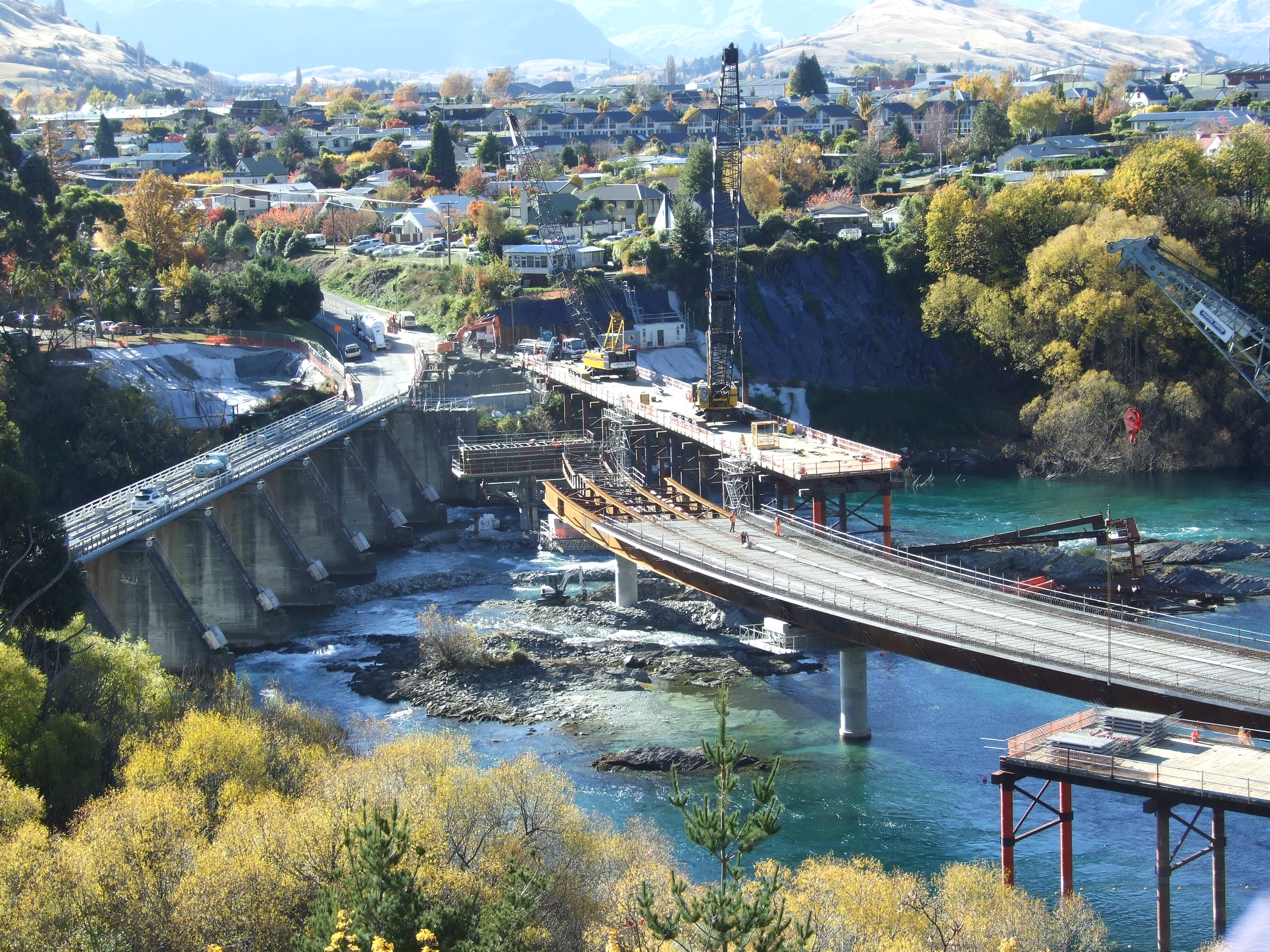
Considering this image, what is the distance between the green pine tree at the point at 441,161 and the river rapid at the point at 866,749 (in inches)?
2969

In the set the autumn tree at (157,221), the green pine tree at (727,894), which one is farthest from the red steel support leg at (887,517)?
the autumn tree at (157,221)

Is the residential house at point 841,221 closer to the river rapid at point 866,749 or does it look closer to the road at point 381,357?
the road at point 381,357

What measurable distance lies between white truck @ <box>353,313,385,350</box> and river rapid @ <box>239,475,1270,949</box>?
26517 millimetres

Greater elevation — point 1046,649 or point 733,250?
point 733,250

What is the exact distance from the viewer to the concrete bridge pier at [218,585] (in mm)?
54844

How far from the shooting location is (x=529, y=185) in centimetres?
11056

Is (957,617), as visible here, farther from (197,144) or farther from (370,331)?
(197,144)

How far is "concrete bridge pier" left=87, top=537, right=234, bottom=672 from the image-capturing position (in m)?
50.5

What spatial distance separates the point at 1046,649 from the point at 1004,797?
605 centimetres

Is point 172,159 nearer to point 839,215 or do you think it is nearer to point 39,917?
point 839,215

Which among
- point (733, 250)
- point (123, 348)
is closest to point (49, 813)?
point (123, 348)

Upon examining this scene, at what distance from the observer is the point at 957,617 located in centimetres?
4169

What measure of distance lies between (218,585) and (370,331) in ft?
133

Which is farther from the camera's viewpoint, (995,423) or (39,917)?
(995,423)
